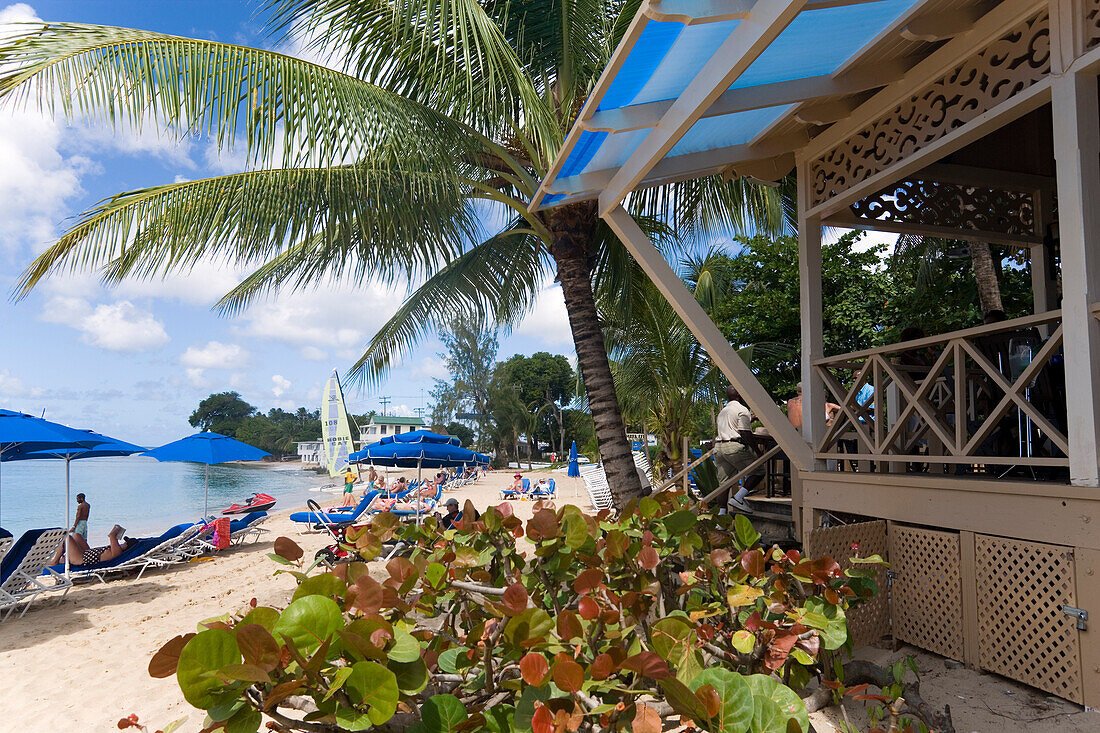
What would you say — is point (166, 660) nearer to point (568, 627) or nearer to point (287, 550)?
point (287, 550)

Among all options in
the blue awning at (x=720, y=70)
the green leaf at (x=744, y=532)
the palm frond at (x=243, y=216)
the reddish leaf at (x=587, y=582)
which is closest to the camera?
the reddish leaf at (x=587, y=582)

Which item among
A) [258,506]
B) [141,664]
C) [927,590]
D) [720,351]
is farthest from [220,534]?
[927,590]

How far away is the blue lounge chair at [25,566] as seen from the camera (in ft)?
28.1

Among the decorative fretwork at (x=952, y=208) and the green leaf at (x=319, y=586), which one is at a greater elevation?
the decorative fretwork at (x=952, y=208)

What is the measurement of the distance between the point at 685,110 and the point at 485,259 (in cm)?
487

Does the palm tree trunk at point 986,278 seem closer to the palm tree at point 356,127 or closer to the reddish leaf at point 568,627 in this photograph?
the palm tree at point 356,127

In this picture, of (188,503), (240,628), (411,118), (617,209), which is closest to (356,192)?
(411,118)

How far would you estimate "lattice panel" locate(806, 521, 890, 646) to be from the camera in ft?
14.1

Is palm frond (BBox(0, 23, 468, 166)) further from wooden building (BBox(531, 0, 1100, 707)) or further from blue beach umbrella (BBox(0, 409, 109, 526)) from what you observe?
blue beach umbrella (BBox(0, 409, 109, 526))

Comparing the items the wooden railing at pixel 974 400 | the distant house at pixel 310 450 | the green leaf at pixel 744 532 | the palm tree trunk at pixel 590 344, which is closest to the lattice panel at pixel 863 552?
the wooden railing at pixel 974 400

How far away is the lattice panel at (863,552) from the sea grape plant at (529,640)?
2.29 meters

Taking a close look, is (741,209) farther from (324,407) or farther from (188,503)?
(188,503)

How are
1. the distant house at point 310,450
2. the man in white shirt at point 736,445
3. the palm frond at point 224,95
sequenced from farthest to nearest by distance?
the distant house at point 310,450, the man in white shirt at point 736,445, the palm frond at point 224,95

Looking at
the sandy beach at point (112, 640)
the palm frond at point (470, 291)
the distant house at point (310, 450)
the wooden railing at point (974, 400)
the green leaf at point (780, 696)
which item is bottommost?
the distant house at point (310, 450)
